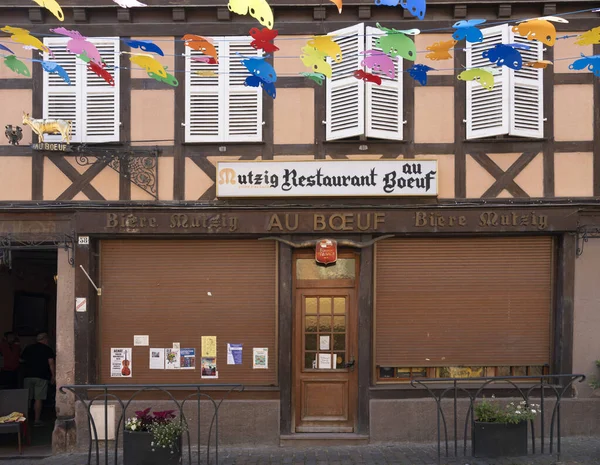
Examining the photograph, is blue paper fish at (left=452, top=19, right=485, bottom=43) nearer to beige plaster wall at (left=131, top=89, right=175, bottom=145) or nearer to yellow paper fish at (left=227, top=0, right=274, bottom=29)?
yellow paper fish at (left=227, top=0, right=274, bottom=29)

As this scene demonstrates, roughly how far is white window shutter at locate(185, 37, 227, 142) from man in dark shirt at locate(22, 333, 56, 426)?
475 cm

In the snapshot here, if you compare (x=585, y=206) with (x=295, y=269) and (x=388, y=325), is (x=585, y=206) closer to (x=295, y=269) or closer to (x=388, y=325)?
(x=388, y=325)

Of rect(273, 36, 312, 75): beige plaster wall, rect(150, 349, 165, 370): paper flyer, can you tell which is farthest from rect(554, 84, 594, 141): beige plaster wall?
rect(150, 349, 165, 370): paper flyer

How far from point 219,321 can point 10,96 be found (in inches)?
178

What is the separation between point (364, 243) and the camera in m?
9.25

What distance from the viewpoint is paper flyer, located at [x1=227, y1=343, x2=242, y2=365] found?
941cm

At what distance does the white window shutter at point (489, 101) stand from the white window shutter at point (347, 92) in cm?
159

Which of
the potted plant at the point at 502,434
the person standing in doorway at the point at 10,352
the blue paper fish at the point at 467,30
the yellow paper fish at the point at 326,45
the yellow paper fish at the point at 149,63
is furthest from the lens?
the person standing in doorway at the point at 10,352

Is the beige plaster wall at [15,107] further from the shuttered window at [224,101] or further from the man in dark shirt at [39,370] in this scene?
the man in dark shirt at [39,370]

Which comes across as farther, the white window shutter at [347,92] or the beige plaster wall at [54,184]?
the beige plaster wall at [54,184]

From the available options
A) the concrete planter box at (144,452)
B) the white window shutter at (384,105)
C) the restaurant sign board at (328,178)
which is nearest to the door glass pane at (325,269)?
the restaurant sign board at (328,178)

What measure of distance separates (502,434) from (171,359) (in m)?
4.71

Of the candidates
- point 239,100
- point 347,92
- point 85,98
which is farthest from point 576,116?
point 85,98

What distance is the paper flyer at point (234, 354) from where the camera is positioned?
30.9ft
